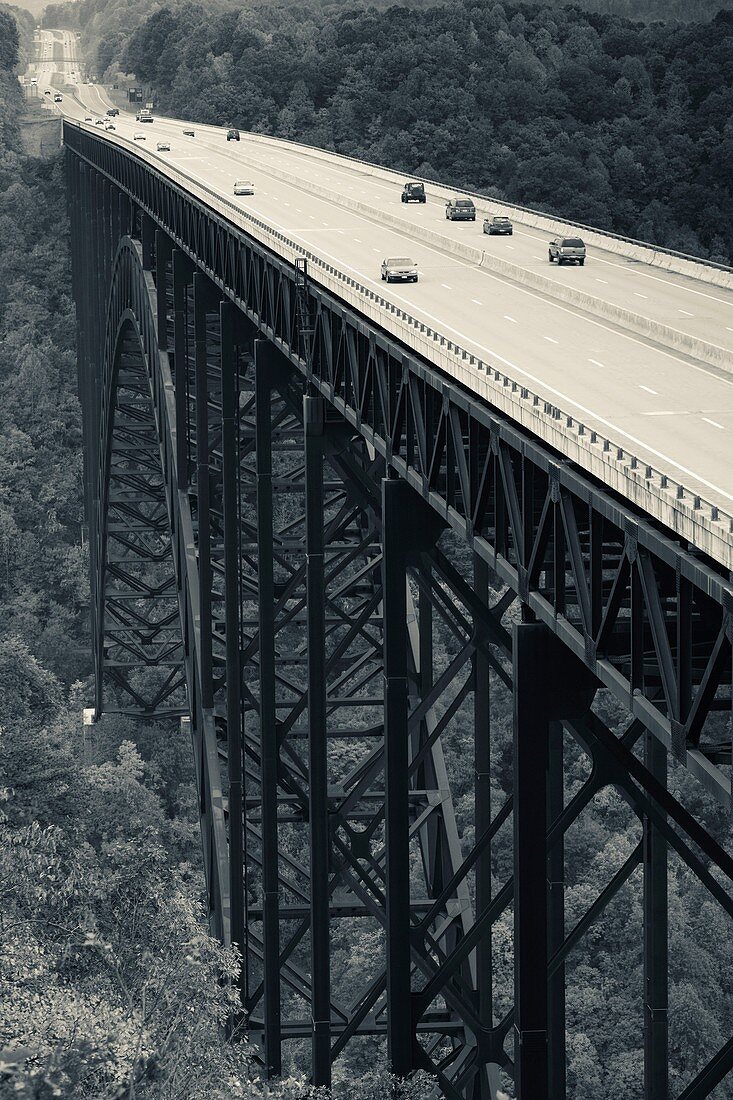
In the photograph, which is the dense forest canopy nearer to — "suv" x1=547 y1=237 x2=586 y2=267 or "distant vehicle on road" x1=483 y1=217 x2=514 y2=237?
"distant vehicle on road" x1=483 y1=217 x2=514 y2=237

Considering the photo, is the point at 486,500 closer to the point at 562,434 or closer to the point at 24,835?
the point at 562,434

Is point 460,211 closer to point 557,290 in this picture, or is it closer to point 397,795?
point 557,290

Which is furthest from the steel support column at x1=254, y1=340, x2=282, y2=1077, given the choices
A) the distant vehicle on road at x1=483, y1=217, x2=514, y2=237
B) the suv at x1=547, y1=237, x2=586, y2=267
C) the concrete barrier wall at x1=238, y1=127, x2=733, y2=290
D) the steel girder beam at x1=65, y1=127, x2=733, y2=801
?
the distant vehicle on road at x1=483, y1=217, x2=514, y2=237

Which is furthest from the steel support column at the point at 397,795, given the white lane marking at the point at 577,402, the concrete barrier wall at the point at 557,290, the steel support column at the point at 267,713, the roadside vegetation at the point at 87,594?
the steel support column at the point at 267,713

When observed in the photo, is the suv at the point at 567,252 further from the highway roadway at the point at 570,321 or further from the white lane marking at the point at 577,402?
the white lane marking at the point at 577,402

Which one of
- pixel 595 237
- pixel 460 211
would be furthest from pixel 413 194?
pixel 595 237

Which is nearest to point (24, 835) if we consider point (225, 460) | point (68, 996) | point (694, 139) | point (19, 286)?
point (225, 460)
